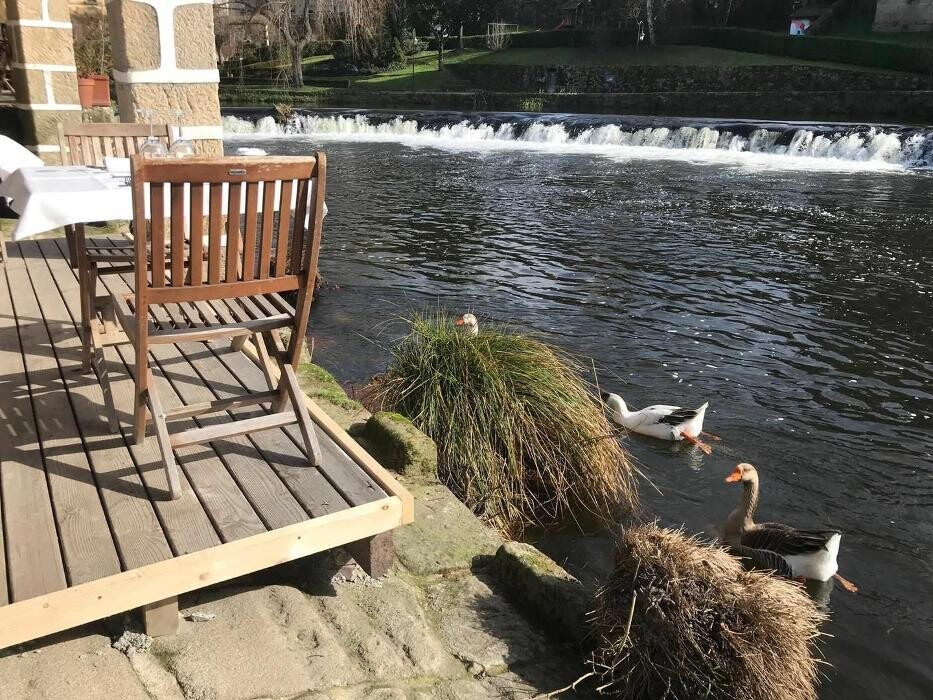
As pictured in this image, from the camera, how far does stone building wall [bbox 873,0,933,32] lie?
36.4 metres

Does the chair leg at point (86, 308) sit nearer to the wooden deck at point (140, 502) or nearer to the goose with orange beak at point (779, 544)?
the wooden deck at point (140, 502)

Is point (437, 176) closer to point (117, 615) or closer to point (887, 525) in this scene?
point (887, 525)

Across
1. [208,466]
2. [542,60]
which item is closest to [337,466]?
[208,466]

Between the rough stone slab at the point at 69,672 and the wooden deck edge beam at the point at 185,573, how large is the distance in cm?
13

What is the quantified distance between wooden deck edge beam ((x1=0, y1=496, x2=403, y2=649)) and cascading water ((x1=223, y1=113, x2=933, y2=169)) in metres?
18.6

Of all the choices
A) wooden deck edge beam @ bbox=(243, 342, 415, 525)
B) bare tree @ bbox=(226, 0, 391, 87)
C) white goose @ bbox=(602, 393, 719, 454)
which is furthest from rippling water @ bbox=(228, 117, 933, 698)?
bare tree @ bbox=(226, 0, 391, 87)

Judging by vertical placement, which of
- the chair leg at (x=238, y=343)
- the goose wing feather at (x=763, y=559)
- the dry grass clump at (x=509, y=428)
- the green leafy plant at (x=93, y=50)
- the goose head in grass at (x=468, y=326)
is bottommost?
the goose wing feather at (x=763, y=559)

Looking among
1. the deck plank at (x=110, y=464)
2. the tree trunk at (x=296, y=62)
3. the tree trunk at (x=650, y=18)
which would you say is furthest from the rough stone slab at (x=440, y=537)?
the tree trunk at (x=650, y=18)

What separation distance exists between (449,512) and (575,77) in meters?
39.0

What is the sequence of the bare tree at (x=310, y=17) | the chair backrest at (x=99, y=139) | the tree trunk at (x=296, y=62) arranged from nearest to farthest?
the chair backrest at (x=99, y=139) → the bare tree at (x=310, y=17) → the tree trunk at (x=296, y=62)

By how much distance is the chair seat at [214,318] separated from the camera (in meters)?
2.80

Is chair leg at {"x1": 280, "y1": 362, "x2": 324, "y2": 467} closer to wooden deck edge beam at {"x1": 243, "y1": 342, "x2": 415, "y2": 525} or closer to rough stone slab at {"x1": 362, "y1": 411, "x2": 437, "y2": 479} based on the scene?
wooden deck edge beam at {"x1": 243, "y1": 342, "x2": 415, "y2": 525}

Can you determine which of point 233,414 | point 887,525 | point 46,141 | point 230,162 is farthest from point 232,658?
point 46,141

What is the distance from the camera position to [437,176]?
58.2ft
